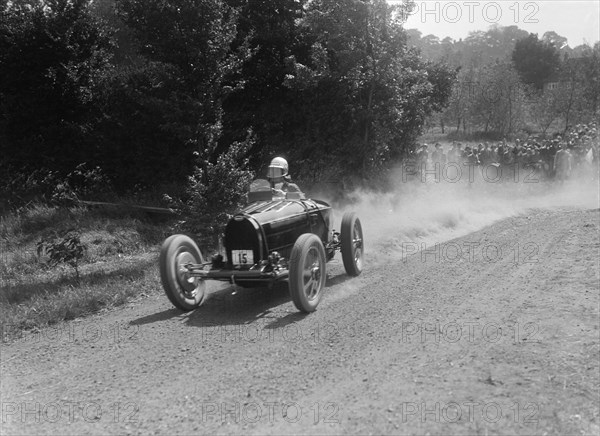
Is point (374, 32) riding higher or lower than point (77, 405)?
higher

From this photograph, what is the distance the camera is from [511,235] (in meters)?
12.0

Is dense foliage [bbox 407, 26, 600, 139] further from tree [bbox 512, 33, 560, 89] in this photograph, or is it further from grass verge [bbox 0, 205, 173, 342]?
grass verge [bbox 0, 205, 173, 342]

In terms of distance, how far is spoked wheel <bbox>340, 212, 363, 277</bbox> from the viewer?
29.4 feet

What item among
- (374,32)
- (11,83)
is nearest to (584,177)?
(374,32)

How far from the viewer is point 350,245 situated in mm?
8984

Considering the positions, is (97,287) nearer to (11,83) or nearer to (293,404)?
(293,404)

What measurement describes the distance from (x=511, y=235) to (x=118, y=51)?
20.2 m
